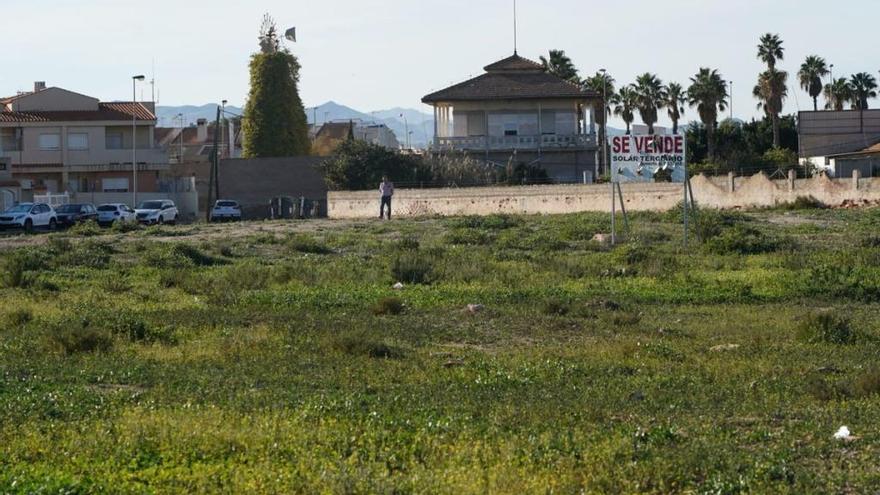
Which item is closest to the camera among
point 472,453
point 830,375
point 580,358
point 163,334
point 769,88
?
point 472,453

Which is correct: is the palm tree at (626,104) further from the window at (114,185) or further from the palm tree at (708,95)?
the window at (114,185)

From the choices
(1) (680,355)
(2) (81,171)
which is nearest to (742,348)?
(1) (680,355)

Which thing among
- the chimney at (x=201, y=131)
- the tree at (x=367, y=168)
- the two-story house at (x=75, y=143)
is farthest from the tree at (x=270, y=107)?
the chimney at (x=201, y=131)

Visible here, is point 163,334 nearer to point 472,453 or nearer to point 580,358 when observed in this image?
point 580,358

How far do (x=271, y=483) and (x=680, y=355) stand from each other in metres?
8.81

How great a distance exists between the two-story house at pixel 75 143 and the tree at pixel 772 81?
39.0m

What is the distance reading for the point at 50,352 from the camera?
19.2 m

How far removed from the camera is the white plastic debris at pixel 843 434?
489 inches

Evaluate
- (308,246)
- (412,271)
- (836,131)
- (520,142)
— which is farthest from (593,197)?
(412,271)

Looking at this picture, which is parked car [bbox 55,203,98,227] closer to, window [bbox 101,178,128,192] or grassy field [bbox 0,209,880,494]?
window [bbox 101,178,128,192]

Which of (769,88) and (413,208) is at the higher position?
(769,88)

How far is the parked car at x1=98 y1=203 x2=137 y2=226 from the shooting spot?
6669 cm

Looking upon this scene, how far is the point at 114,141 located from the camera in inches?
3529

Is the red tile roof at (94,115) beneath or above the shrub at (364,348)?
above
